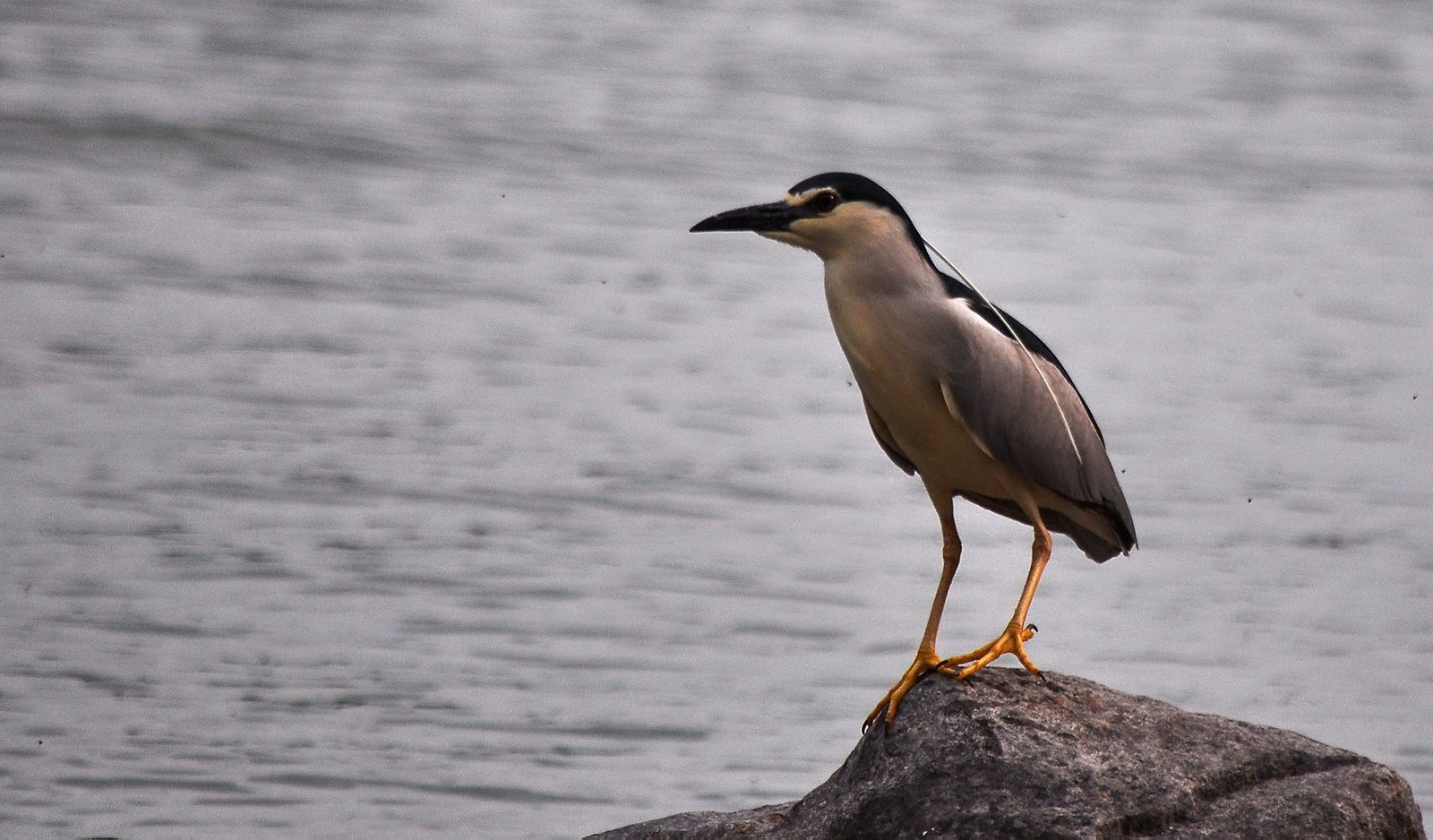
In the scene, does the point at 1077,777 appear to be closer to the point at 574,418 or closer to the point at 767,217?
the point at 767,217

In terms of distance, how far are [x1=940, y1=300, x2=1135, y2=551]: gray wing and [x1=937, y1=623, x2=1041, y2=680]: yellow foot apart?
450 millimetres

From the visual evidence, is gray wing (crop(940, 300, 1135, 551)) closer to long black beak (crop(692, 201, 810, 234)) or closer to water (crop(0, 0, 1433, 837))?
long black beak (crop(692, 201, 810, 234))

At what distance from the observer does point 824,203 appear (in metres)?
5.59


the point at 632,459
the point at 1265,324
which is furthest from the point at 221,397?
the point at 1265,324

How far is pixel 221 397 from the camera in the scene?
442 inches

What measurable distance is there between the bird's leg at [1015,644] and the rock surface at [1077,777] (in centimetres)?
4

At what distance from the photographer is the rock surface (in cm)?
521

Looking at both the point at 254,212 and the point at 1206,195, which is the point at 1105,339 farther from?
the point at 254,212

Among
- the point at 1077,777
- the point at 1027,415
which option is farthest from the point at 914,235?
the point at 1077,777

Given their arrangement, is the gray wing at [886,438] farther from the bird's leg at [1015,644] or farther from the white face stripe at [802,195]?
the white face stripe at [802,195]

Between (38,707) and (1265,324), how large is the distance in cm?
861

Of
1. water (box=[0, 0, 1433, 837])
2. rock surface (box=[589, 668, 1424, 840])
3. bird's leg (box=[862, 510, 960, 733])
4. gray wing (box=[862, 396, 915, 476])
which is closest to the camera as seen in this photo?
rock surface (box=[589, 668, 1424, 840])

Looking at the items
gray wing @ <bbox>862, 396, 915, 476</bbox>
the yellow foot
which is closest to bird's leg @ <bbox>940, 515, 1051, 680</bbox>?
the yellow foot

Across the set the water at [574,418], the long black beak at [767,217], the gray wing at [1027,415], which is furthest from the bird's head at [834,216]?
the water at [574,418]
